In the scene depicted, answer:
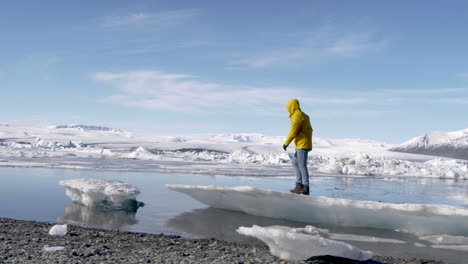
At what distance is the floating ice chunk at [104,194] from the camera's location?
5699 mm

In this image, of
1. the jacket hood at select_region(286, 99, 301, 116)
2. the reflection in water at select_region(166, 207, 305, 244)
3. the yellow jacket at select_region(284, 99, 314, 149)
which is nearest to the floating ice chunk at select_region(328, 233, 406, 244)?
the reflection in water at select_region(166, 207, 305, 244)

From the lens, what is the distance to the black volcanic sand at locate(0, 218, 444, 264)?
3207 mm

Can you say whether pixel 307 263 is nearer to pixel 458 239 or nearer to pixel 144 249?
pixel 144 249

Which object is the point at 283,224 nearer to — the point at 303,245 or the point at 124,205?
the point at 303,245

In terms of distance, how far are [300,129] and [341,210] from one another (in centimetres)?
122

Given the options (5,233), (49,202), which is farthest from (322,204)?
(49,202)

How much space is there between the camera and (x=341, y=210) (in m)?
5.06

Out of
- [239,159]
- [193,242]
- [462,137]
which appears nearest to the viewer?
[193,242]

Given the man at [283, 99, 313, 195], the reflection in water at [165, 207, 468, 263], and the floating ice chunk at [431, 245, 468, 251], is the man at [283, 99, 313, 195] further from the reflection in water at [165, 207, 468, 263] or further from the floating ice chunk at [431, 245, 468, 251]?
the floating ice chunk at [431, 245, 468, 251]

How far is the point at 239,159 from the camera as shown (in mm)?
25672

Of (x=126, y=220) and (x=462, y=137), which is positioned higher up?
(x=462, y=137)

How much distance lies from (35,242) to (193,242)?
1.35 m

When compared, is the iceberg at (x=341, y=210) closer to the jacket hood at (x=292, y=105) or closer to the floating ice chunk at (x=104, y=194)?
the floating ice chunk at (x=104, y=194)

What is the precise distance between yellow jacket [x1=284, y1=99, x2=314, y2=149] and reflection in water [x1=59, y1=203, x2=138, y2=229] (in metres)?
2.26
